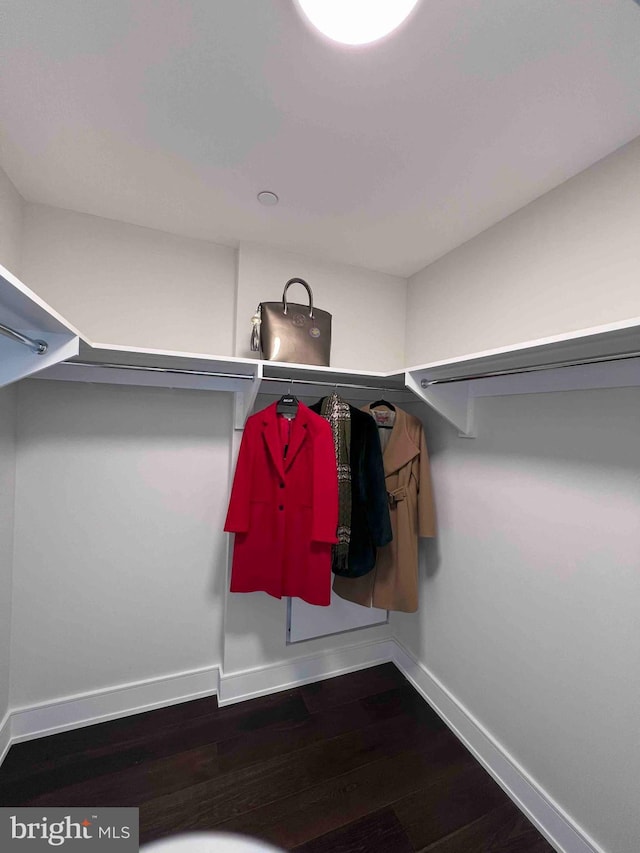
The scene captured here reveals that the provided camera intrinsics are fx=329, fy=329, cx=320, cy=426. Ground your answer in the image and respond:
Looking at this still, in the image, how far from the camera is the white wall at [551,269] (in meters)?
1.09

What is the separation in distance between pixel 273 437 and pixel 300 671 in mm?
1378

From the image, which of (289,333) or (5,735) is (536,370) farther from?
(5,735)

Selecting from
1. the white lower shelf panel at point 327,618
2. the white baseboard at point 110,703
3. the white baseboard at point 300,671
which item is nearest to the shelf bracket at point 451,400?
the white lower shelf panel at point 327,618

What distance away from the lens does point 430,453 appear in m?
1.86

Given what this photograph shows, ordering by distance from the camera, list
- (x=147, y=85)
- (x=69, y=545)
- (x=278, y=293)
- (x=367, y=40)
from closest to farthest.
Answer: (x=367, y=40) < (x=147, y=85) < (x=69, y=545) < (x=278, y=293)

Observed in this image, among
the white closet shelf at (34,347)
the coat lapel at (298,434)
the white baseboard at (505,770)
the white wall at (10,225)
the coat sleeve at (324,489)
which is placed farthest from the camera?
the coat lapel at (298,434)

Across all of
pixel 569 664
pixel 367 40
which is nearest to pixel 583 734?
pixel 569 664

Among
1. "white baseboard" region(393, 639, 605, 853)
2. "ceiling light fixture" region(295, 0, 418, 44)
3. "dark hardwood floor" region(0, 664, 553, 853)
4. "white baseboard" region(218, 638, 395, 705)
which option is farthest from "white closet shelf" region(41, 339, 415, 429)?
"white baseboard" region(393, 639, 605, 853)

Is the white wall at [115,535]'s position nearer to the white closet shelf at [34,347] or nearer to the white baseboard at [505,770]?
the white closet shelf at [34,347]

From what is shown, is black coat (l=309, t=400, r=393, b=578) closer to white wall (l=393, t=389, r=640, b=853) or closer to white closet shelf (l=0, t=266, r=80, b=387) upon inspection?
white wall (l=393, t=389, r=640, b=853)

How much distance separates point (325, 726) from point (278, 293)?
2203mm

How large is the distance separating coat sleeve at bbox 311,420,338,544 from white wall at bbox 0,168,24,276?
144cm

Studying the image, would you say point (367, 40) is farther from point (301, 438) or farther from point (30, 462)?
point (30, 462)

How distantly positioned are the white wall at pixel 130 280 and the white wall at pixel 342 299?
0.42ft
